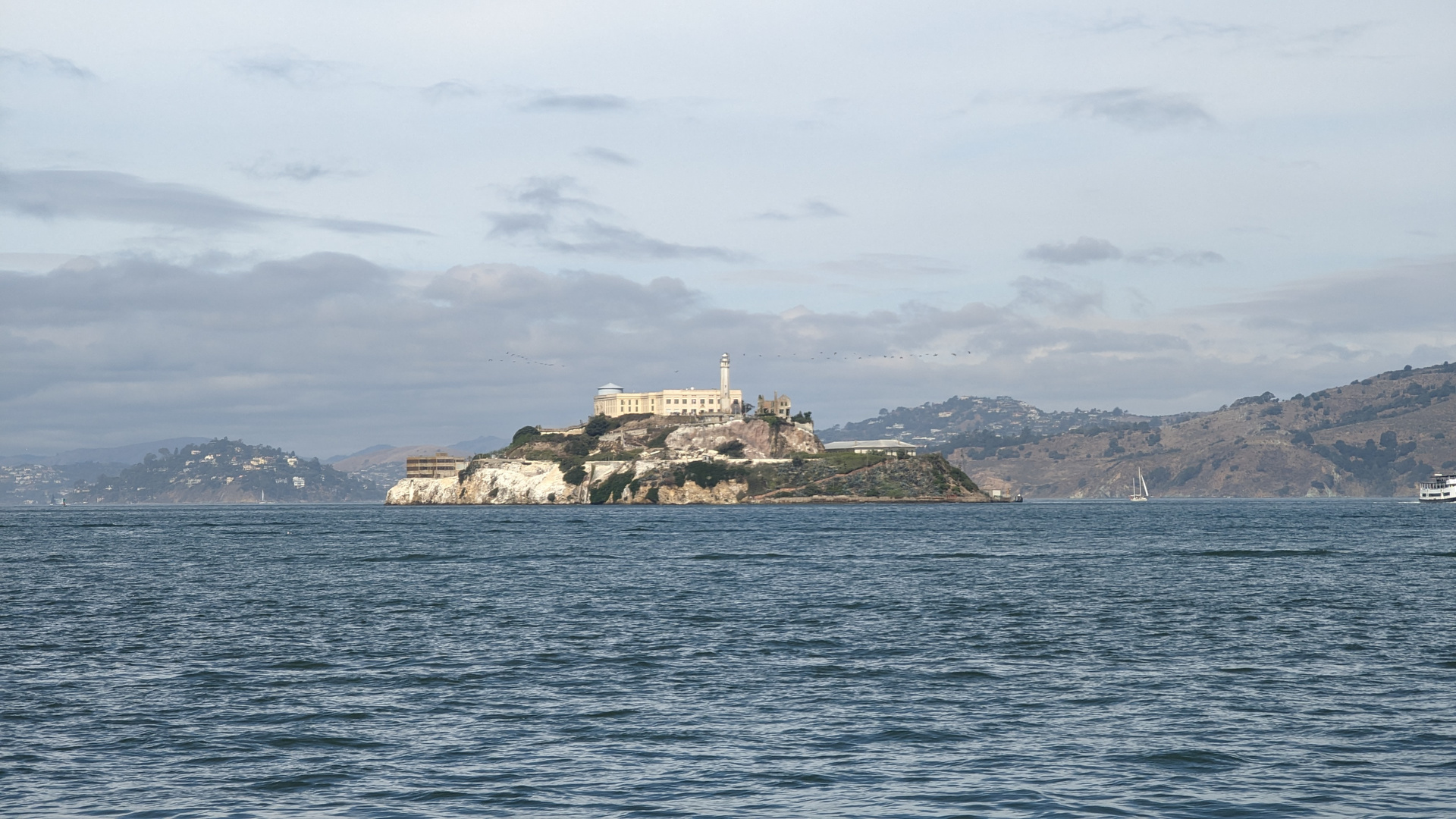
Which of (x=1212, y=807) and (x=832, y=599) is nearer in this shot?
(x=1212, y=807)

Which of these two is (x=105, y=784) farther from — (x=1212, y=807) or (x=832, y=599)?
(x=832, y=599)

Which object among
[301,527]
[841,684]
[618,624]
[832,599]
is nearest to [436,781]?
[841,684]

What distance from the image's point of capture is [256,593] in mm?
67500

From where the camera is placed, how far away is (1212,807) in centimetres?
2242

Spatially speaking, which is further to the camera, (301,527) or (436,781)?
(301,527)

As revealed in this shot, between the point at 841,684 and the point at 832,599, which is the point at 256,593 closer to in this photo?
the point at 832,599

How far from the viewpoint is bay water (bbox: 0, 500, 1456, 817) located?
77.9 ft

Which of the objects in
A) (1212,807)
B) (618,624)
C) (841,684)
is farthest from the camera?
(618,624)

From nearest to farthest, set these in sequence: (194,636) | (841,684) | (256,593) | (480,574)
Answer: (841,684) → (194,636) → (256,593) → (480,574)

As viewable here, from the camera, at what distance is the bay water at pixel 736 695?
23734 mm

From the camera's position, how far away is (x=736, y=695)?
1342 inches

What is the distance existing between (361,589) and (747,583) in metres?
21.5

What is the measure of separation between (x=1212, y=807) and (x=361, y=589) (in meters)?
54.9

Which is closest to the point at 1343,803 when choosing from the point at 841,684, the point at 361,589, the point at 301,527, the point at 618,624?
the point at 841,684
